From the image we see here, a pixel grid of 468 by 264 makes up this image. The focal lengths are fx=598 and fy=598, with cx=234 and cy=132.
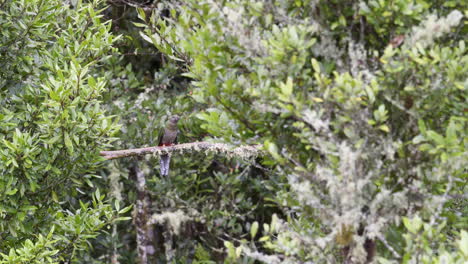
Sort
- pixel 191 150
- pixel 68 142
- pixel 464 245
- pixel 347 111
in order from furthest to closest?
pixel 191 150
pixel 68 142
pixel 347 111
pixel 464 245

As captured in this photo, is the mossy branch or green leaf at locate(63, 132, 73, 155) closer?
green leaf at locate(63, 132, 73, 155)

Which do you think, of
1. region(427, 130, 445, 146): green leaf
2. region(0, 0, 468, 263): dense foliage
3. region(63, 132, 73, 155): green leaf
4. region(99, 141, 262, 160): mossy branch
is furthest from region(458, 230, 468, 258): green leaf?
region(63, 132, 73, 155): green leaf

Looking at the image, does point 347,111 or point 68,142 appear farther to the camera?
point 68,142

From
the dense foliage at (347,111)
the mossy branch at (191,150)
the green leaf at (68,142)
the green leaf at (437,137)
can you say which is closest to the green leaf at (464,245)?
the dense foliage at (347,111)

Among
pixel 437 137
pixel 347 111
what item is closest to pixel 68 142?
pixel 347 111

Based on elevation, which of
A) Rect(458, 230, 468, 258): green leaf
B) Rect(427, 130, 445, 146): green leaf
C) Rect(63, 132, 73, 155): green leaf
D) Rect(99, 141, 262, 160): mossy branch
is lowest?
Rect(99, 141, 262, 160): mossy branch

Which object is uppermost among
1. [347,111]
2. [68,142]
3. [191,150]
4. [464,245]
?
[347,111]

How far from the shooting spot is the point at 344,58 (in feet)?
10.2

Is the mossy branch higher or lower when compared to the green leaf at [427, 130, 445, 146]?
lower

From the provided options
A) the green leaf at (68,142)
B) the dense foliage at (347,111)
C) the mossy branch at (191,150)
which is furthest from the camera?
the mossy branch at (191,150)

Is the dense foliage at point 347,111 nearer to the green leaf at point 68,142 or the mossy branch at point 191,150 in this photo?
the mossy branch at point 191,150

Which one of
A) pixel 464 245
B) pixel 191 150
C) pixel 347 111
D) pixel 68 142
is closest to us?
pixel 464 245

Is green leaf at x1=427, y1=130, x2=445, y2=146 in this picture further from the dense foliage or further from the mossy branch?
the mossy branch

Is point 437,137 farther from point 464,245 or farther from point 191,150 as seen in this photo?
point 191,150
